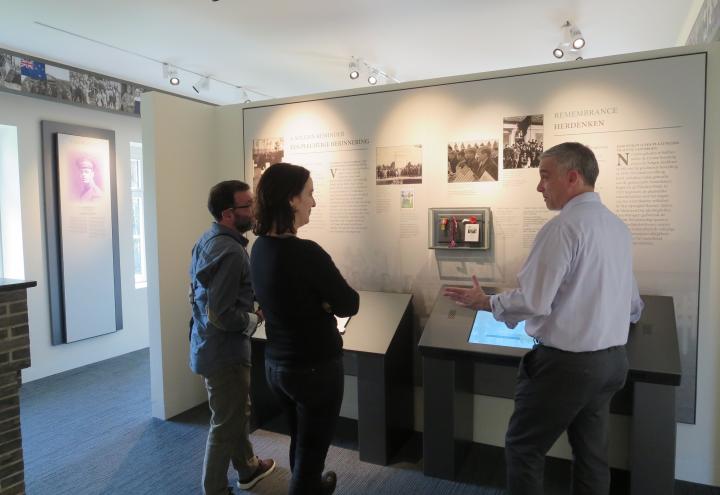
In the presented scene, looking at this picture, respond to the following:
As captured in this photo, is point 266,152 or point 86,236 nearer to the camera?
point 266,152

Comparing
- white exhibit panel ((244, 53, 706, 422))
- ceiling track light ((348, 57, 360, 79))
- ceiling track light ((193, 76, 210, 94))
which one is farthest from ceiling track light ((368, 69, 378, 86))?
ceiling track light ((193, 76, 210, 94))

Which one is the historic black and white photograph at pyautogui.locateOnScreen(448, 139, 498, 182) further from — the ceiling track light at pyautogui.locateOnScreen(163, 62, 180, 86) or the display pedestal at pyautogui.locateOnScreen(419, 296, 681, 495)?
the ceiling track light at pyautogui.locateOnScreen(163, 62, 180, 86)

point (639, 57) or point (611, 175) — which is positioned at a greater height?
point (639, 57)

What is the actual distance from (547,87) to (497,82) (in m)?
0.29

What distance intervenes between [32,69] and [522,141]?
4.22 m

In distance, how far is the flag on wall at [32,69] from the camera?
4312 millimetres

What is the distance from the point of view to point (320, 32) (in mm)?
3996

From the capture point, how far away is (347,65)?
191 inches

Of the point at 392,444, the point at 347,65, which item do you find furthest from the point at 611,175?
the point at 347,65

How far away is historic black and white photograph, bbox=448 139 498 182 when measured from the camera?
3037 millimetres

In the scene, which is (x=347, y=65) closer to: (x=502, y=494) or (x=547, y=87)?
(x=547, y=87)

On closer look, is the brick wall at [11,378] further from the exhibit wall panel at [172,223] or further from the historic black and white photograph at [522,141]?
the historic black and white photograph at [522,141]

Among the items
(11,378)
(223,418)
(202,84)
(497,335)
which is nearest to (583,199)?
(497,335)

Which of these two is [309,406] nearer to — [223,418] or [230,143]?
[223,418]
